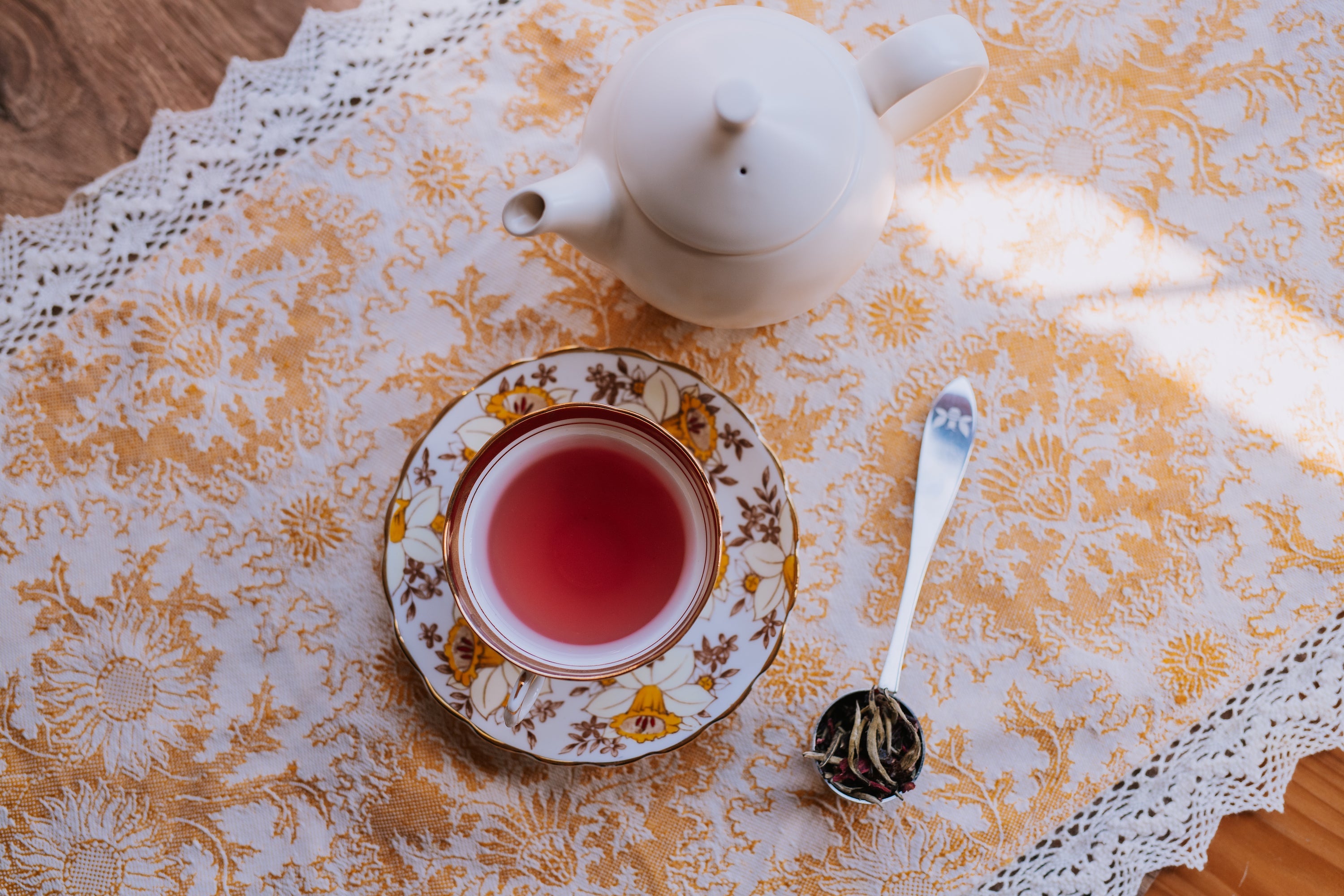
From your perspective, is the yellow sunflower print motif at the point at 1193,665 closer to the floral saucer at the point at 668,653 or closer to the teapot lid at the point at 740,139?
the floral saucer at the point at 668,653

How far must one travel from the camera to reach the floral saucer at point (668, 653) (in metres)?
0.88

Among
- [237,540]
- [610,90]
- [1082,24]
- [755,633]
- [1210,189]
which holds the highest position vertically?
[610,90]

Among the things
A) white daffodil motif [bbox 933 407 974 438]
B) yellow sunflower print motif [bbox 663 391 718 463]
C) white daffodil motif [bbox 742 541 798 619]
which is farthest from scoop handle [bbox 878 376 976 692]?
yellow sunflower print motif [bbox 663 391 718 463]

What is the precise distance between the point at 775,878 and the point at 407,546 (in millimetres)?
556

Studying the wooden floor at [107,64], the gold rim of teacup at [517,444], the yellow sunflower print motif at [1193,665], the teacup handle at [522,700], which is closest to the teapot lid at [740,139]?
the gold rim of teacup at [517,444]

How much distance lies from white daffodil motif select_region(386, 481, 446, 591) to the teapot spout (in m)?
0.35

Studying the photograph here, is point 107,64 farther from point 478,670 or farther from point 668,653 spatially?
point 668,653

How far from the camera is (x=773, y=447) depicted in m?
0.96

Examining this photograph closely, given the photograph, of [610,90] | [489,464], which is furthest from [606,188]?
[489,464]

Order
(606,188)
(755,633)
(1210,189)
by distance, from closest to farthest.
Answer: (606,188) → (755,633) → (1210,189)

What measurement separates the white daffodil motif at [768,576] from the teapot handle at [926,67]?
446mm

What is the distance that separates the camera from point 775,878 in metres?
0.93

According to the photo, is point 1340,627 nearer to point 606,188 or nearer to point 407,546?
point 606,188

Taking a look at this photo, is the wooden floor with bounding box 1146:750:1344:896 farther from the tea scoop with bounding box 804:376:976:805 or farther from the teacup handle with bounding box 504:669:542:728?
the teacup handle with bounding box 504:669:542:728
